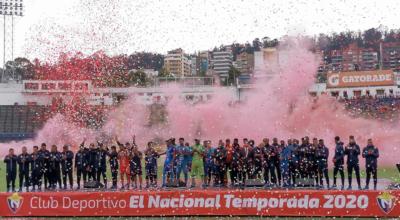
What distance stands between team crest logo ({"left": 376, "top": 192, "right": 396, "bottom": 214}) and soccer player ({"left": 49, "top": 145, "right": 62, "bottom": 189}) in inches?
410

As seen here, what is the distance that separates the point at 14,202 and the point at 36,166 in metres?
4.10

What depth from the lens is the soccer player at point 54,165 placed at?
1859 cm

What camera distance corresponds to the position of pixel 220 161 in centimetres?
1822

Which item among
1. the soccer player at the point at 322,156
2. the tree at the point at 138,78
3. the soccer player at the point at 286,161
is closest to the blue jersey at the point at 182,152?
the soccer player at the point at 286,161

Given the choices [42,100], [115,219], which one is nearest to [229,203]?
[115,219]

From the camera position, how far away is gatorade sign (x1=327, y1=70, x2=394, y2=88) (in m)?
50.3

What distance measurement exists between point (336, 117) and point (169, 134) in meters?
9.65

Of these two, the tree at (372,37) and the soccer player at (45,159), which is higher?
the tree at (372,37)

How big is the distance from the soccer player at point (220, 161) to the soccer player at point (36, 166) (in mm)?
5822

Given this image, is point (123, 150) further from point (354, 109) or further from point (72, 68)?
point (354, 109)

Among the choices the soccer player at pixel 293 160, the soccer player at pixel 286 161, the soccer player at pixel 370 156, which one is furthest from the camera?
the soccer player at pixel 286 161

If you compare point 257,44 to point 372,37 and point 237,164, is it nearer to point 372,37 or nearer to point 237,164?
point 372,37

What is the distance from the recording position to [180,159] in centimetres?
1858

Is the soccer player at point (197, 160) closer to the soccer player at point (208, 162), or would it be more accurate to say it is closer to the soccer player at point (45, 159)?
the soccer player at point (208, 162)
